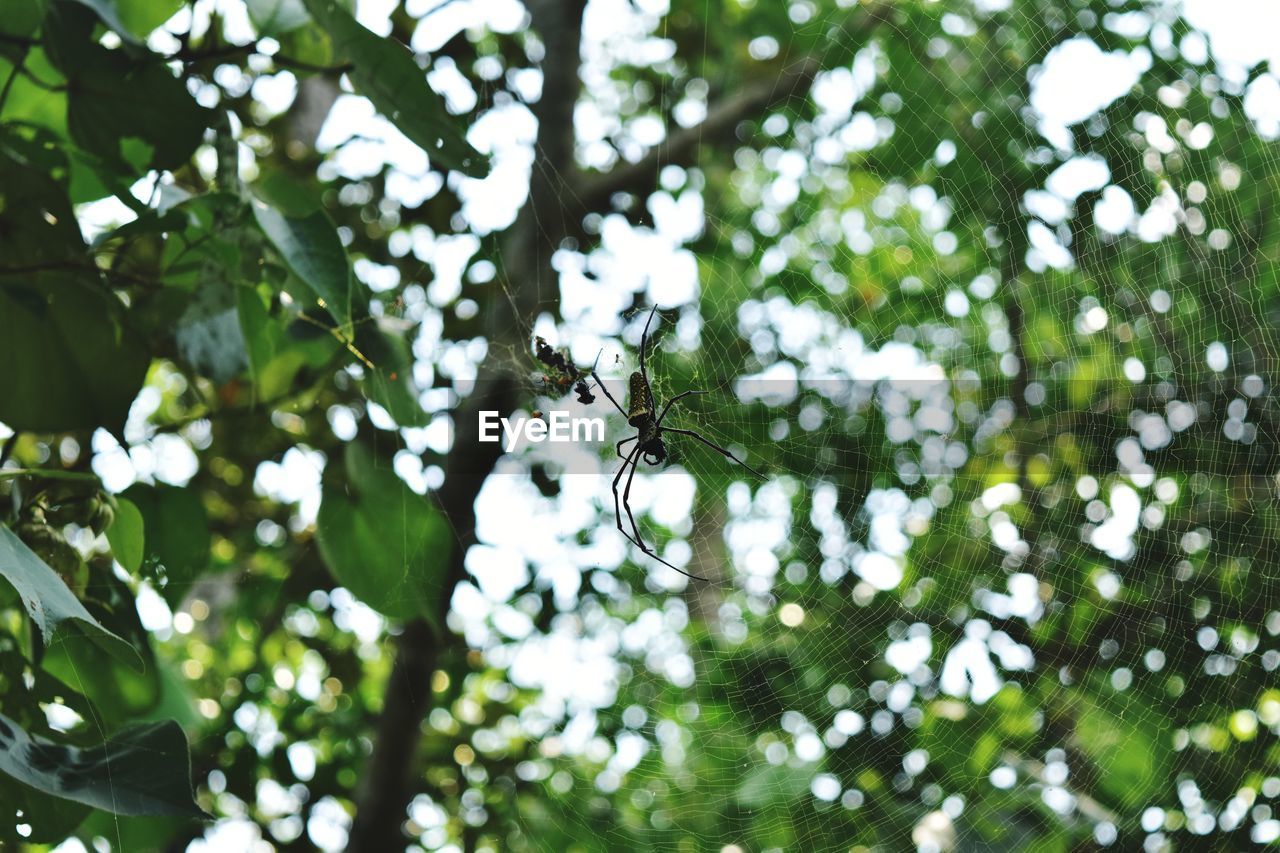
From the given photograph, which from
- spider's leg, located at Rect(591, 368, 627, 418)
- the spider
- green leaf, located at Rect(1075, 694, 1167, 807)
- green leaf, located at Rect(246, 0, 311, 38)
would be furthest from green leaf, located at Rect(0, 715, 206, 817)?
green leaf, located at Rect(1075, 694, 1167, 807)

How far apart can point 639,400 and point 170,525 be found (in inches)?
30.3

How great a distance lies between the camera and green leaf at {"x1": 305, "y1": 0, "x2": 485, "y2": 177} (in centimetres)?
97

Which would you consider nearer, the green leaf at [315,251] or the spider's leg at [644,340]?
the green leaf at [315,251]

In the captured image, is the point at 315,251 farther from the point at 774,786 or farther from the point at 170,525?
the point at 774,786

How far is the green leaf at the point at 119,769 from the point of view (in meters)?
0.73

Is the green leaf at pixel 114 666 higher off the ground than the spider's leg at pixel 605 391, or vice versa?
the spider's leg at pixel 605 391

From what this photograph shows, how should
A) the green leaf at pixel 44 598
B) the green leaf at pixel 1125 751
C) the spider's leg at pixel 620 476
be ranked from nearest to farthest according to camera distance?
the green leaf at pixel 44 598 → the spider's leg at pixel 620 476 → the green leaf at pixel 1125 751

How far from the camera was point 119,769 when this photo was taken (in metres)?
0.78

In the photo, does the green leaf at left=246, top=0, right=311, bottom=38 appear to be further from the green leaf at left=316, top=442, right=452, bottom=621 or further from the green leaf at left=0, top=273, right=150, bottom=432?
the green leaf at left=316, top=442, right=452, bottom=621

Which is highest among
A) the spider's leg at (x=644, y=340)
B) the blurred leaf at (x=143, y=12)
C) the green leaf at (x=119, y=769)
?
the blurred leaf at (x=143, y=12)

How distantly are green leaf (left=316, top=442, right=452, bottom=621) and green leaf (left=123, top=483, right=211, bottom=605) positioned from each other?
167mm

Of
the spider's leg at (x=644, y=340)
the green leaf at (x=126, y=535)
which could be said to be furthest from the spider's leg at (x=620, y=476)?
the green leaf at (x=126, y=535)

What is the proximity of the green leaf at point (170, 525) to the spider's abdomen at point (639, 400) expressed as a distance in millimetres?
722

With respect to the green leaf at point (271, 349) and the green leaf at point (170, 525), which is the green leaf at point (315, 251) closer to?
the green leaf at point (271, 349)
